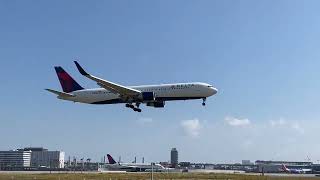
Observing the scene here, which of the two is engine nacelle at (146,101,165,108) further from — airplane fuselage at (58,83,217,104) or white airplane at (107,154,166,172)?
white airplane at (107,154,166,172)

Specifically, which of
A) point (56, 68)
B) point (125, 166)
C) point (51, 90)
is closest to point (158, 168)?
point (125, 166)

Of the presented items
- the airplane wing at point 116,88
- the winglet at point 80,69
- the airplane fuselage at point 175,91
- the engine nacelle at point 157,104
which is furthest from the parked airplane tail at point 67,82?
the engine nacelle at point 157,104

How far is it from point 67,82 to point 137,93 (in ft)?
71.9

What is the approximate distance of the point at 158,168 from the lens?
178500 millimetres

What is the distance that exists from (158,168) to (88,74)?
351ft

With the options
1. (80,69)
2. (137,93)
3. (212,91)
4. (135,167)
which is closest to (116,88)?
(137,93)

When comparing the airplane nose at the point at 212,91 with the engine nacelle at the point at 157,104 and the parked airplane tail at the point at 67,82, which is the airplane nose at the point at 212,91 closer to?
the engine nacelle at the point at 157,104

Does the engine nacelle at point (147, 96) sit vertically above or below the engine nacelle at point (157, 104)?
above

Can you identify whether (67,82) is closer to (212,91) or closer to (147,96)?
(147,96)

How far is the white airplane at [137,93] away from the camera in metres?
81.2

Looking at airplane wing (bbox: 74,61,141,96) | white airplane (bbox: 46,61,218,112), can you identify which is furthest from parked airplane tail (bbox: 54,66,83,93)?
airplane wing (bbox: 74,61,141,96)

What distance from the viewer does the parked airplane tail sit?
9662 centimetres

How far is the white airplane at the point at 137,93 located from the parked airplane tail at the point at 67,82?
4.38 meters

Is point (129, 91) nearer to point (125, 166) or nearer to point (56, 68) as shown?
point (56, 68)
